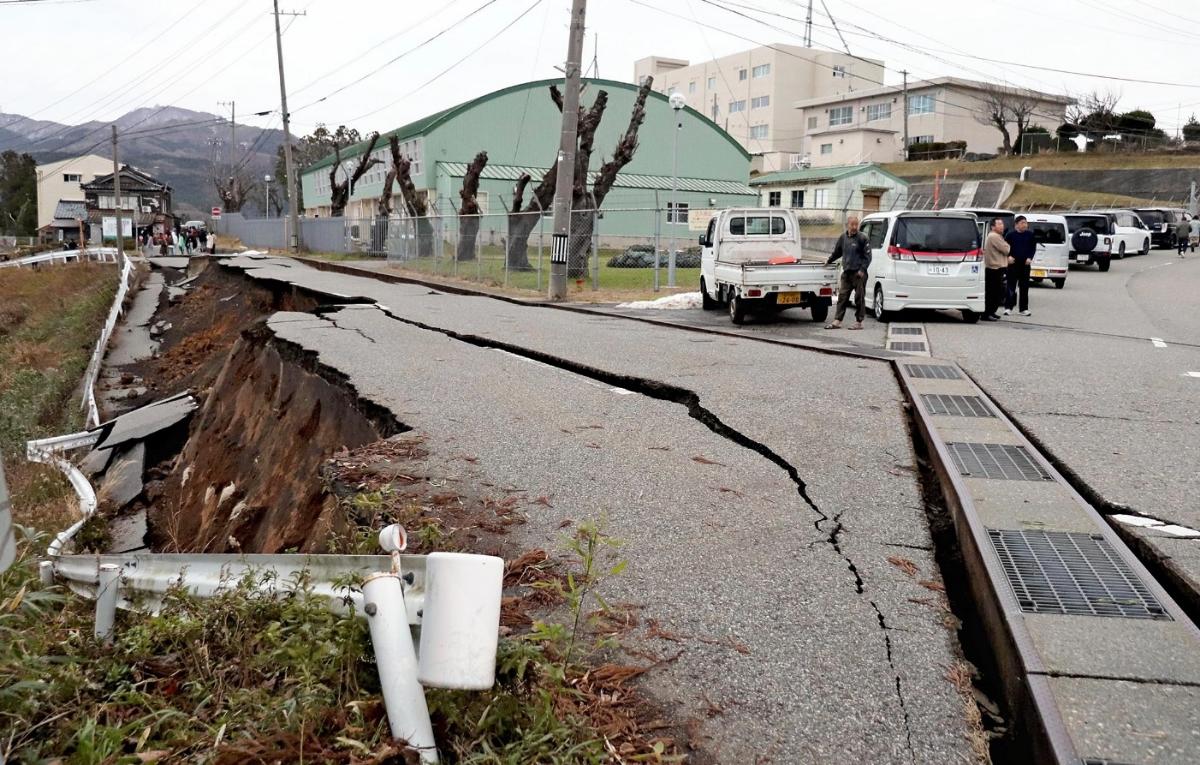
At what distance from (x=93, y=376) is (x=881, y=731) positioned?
18.6m

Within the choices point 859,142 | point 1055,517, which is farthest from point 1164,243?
point 1055,517

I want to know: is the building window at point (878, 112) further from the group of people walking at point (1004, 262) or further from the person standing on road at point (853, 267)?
the person standing on road at point (853, 267)

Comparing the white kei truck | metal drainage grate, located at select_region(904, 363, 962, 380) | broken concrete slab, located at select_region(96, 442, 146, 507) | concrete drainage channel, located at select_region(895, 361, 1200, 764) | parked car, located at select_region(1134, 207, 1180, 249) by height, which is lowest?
broken concrete slab, located at select_region(96, 442, 146, 507)

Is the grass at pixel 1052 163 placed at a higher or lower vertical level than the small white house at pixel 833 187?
higher

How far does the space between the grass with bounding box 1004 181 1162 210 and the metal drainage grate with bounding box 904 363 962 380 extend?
148 ft

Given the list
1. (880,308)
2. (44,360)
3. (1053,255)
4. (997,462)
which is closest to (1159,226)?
(1053,255)

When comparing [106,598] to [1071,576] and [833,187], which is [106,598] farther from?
[833,187]

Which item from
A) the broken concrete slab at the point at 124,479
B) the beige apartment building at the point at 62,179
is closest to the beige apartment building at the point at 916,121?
the broken concrete slab at the point at 124,479

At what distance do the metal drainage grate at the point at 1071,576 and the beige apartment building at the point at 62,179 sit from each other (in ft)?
362

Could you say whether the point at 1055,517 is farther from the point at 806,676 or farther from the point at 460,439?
the point at 460,439

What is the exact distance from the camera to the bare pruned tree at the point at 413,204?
32.1m

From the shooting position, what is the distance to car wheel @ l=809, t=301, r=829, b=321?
16.0 metres

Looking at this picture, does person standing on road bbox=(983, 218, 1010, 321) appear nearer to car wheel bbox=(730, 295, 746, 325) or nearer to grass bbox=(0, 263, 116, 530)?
car wheel bbox=(730, 295, 746, 325)

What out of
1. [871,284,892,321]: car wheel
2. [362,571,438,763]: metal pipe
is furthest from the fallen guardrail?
[871,284,892,321]: car wheel
